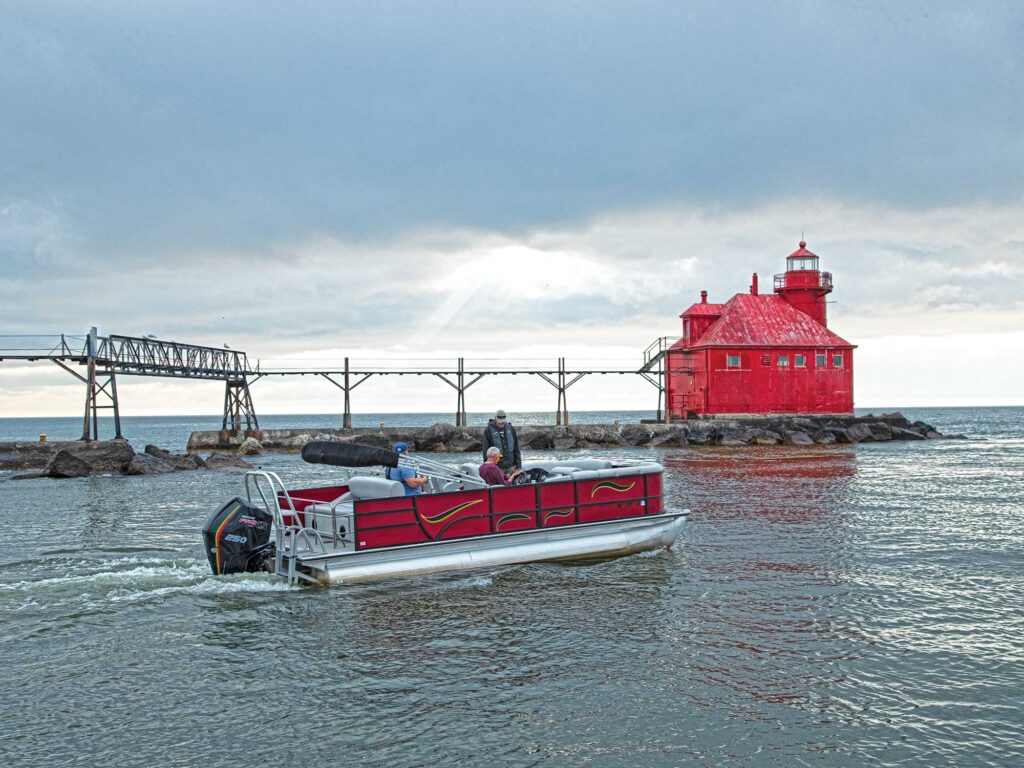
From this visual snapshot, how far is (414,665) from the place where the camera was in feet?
30.6

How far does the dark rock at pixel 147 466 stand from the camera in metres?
34.6

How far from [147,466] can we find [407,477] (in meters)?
25.7

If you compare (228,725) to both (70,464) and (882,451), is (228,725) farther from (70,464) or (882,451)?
(882,451)

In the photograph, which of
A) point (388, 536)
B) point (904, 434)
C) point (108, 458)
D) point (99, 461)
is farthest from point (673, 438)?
point (388, 536)

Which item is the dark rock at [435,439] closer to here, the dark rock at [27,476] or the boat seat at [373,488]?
the dark rock at [27,476]

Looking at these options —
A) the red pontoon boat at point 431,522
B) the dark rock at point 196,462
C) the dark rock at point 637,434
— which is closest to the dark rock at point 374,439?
the dark rock at point 196,462

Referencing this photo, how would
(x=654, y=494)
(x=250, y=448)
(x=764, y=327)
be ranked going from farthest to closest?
(x=764, y=327) → (x=250, y=448) → (x=654, y=494)

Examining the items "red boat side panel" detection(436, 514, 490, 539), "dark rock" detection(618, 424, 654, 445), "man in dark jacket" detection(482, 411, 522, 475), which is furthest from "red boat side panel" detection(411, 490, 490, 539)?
"dark rock" detection(618, 424, 654, 445)

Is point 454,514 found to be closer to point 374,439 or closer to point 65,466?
point 65,466

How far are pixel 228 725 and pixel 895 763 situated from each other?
18.6ft

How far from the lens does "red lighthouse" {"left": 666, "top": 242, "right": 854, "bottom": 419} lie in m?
49.4

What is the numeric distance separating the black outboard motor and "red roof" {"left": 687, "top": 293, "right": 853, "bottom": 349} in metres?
39.3

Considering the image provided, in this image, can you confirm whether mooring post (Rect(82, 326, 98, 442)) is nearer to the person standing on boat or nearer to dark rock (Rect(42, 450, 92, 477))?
dark rock (Rect(42, 450, 92, 477))

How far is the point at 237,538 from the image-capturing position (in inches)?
496
